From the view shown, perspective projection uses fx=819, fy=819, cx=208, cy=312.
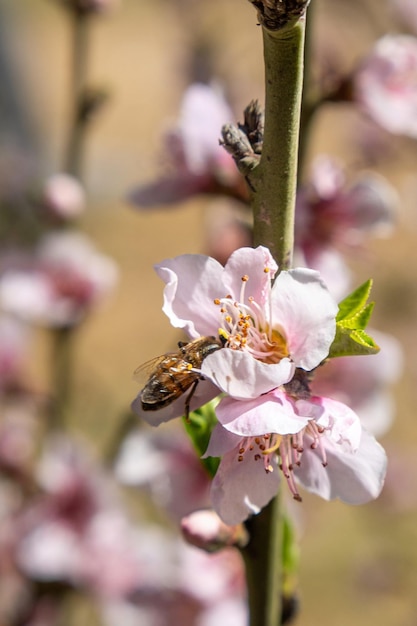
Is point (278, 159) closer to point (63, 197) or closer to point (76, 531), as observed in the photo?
point (63, 197)

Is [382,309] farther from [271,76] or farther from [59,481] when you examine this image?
[271,76]

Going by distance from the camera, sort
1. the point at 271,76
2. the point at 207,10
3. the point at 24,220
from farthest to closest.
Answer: the point at 207,10 → the point at 24,220 → the point at 271,76

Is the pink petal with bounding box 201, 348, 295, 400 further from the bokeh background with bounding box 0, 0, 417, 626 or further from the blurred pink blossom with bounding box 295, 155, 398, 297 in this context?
the bokeh background with bounding box 0, 0, 417, 626

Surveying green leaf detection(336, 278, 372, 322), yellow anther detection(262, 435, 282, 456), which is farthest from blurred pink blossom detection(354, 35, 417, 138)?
yellow anther detection(262, 435, 282, 456)

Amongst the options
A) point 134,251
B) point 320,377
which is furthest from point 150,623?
point 134,251

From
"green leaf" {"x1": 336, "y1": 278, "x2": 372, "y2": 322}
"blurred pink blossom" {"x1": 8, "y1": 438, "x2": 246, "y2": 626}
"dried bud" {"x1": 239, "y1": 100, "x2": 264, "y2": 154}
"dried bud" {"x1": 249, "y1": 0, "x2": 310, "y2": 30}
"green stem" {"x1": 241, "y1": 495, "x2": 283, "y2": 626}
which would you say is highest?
"dried bud" {"x1": 249, "y1": 0, "x2": 310, "y2": 30}

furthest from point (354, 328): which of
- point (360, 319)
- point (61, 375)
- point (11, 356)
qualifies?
point (11, 356)
